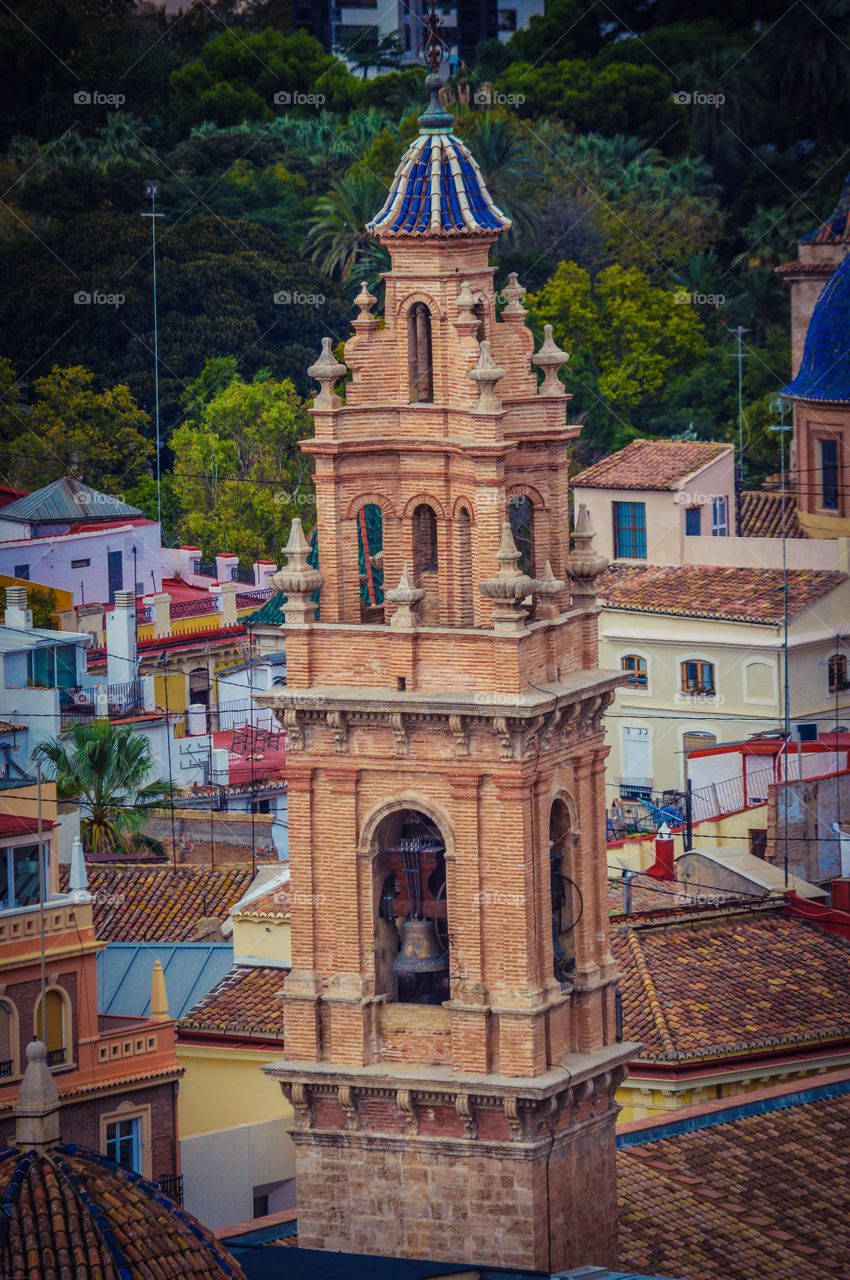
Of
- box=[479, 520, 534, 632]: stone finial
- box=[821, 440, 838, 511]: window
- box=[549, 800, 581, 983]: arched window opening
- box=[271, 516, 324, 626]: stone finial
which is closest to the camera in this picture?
box=[479, 520, 534, 632]: stone finial

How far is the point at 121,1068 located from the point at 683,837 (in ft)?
59.4

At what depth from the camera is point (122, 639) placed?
11119 centimetres

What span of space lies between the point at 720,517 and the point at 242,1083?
3744 cm

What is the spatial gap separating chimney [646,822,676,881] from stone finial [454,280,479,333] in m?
24.2

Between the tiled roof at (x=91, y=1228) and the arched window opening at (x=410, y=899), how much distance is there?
5.37 metres

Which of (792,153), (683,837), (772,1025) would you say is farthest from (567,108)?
(772,1025)

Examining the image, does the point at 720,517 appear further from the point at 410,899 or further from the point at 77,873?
the point at 410,899

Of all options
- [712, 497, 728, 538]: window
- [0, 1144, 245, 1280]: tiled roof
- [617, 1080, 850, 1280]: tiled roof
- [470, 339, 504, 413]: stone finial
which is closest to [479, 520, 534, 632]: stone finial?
[470, 339, 504, 413]: stone finial

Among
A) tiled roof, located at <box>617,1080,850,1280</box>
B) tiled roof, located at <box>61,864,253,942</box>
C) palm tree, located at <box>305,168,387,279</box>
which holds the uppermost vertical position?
palm tree, located at <box>305,168,387,279</box>

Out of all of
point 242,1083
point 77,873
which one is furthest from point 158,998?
point 77,873

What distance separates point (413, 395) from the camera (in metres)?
59.2

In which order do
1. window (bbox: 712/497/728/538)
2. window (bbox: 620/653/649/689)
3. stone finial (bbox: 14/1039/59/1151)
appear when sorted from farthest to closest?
window (bbox: 712/497/728/538) → window (bbox: 620/653/649/689) → stone finial (bbox: 14/1039/59/1151)

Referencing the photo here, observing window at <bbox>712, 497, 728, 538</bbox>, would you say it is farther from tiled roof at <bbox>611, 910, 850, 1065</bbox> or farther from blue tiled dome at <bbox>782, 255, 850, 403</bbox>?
tiled roof at <bbox>611, 910, 850, 1065</bbox>

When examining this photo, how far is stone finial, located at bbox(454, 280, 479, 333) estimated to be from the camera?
58500mm
